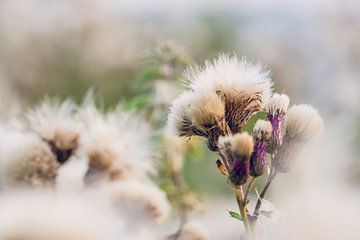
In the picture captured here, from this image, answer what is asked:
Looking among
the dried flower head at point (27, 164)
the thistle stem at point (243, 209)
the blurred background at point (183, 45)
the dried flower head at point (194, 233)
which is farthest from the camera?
the blurred background at point (183, 45)

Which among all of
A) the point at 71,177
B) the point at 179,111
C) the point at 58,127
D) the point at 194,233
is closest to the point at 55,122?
the point at 58,127

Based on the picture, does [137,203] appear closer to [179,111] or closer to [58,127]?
[58,127]

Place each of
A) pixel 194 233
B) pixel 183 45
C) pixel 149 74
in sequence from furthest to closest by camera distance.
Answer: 1. pixel 183 45
2. pixel 149 74
3. pixel 194 233

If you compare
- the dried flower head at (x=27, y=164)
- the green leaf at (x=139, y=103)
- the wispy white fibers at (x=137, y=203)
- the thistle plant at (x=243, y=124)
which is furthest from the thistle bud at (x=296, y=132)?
the green leaf at (x=139, y=103)

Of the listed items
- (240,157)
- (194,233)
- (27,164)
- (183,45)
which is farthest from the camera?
(183,45)

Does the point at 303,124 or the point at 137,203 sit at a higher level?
the point at 137,203

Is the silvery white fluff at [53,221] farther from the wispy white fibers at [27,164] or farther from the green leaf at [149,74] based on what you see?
the green leaf at [149,74]
